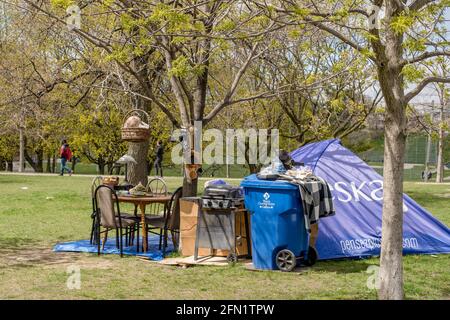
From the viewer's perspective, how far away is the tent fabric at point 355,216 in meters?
9.01

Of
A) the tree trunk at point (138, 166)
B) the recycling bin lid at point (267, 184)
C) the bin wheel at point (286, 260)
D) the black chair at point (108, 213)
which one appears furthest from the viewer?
the tree trunk at point (138, 166)

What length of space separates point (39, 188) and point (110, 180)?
1192 cm

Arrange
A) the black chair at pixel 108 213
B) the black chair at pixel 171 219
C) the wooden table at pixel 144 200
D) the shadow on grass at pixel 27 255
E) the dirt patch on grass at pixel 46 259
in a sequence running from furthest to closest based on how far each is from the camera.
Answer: the black chair at pixel 171 219 < the wooden table at pixel 144 200 < the black chair at pixel 108 213 < the shadow on grass at pixel 27 255 < the dirt patch on grass at pixel 46 259

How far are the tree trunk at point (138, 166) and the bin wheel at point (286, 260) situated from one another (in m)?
8.93

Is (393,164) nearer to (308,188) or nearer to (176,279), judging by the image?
(308,188)

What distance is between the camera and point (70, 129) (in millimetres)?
35562

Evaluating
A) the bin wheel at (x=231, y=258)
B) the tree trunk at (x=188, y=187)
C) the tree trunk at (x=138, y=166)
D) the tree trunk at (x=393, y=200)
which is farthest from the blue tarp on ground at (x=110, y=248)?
the tree trunk at (x=138, y=166)

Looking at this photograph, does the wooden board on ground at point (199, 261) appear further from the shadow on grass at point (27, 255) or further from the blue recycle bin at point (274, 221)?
the shadow on grass at point (27, 255)

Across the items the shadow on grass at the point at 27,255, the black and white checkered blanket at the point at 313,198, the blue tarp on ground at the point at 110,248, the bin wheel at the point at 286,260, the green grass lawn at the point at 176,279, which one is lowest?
the green grass lawn at the point at 176,279

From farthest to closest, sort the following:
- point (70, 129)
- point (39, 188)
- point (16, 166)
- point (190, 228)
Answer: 1. point (16, 166)
2. point (70, 129)
3. point (39, 188)
4. point (190, 228)

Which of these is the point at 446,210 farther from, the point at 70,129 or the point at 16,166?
the point at 16,166

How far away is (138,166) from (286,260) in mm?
9168

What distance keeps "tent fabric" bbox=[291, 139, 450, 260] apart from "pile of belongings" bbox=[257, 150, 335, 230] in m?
0.87
